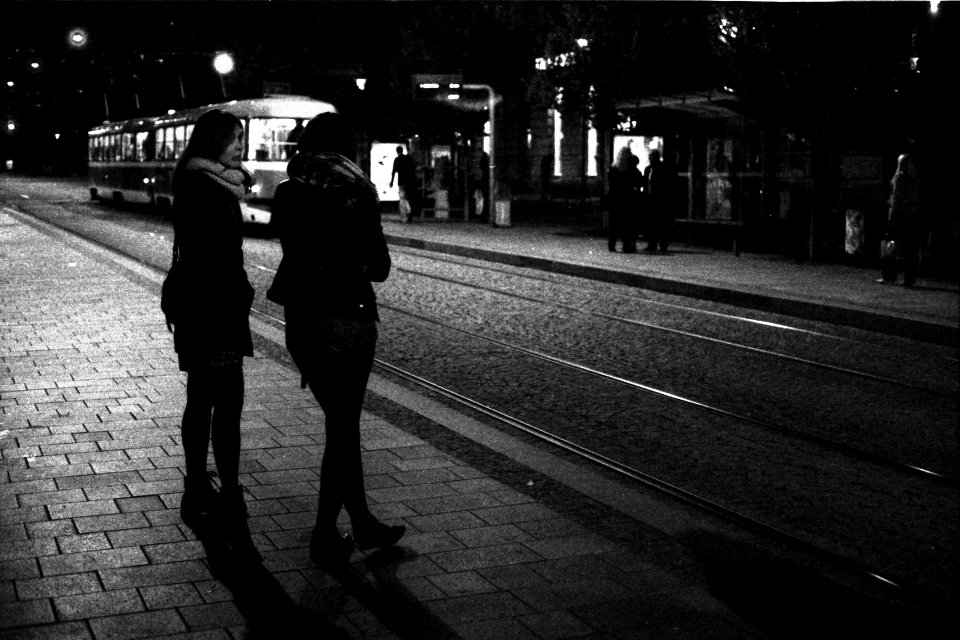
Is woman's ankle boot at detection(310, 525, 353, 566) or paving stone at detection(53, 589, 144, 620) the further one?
woman's ankle boot at detection(310, 525, 353, 566)

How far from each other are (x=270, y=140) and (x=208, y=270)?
22508mm

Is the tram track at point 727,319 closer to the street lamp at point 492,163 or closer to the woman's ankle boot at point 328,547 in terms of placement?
the woman's ankle boot at point 328,547

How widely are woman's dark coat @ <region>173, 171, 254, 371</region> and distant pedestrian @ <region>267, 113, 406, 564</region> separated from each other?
352 mm

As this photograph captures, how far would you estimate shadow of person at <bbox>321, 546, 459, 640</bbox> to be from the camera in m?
4.15

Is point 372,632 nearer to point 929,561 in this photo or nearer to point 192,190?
point 192,190

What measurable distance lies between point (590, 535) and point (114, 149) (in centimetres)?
3716

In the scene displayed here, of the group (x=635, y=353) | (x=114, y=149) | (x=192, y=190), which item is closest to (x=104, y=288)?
(x=635, y=353)

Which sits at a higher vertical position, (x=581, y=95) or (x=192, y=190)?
(x=581, y=95)

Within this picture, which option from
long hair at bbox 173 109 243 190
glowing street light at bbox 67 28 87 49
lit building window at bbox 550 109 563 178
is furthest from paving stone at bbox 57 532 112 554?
lit building window at bbox 550 109 563 178

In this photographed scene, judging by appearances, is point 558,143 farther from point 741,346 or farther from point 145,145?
point 741,346

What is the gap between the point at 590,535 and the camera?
17.1 ft

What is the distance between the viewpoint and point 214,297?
5.21 m

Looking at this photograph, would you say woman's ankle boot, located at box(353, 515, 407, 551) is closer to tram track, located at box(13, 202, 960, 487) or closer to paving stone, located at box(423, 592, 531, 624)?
paving stone, located at box(423, 592, 531, 624)

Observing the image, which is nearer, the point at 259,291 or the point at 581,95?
the point at 259,291
